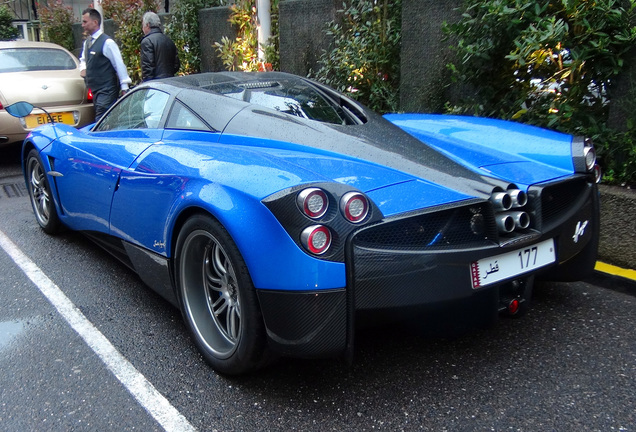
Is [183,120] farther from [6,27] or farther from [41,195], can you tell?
[6,27]

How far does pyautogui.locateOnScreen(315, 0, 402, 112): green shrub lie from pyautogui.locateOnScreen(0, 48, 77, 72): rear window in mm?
4170

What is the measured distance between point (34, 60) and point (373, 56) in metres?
4.78

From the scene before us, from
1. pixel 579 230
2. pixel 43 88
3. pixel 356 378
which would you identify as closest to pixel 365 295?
pixel 356 378

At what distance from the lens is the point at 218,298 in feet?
9.32

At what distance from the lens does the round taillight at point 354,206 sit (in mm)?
2240

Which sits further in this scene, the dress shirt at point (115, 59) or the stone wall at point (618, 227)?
the dress shirt at point (115, 59)

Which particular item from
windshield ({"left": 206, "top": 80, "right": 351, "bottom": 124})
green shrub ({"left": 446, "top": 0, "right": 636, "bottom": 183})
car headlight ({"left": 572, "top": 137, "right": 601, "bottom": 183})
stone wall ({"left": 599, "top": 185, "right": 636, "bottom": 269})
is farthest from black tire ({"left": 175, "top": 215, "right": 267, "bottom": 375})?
green shrub ({"left": 446, "top": 0, "right": 636, "bottom": 183})

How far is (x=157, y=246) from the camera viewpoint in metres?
3.00

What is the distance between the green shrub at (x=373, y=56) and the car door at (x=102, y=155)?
3.26 metres

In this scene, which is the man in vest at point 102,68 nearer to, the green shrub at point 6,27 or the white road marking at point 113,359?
the white road marking at point 113,359

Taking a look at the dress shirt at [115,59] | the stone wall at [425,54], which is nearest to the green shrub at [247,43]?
the dress shirt at [115,59]

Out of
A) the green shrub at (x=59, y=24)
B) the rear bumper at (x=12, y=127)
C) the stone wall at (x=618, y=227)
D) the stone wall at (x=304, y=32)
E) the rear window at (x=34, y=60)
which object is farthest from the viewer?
the green shrub at (x=59, y=24)

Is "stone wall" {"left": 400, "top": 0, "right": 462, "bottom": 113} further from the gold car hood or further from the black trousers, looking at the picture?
the gold car hood

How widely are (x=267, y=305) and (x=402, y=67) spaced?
469 cm
